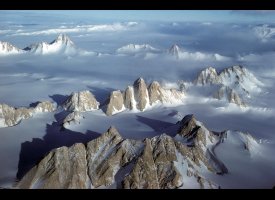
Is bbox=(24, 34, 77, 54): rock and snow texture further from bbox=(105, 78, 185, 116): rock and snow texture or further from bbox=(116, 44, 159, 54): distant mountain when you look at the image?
bbox=(105, 78, 185, 116): rock and snow texture

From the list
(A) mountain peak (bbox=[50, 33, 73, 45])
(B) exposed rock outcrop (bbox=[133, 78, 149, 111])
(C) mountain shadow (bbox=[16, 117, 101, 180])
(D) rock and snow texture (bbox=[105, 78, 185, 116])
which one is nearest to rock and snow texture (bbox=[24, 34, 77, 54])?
(A) mountain peak (bbox=[50, 33, 73, 45])

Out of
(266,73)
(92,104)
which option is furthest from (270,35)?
(92,104)

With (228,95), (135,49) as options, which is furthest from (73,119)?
(135,49)

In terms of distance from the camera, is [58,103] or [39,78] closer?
[58,103]

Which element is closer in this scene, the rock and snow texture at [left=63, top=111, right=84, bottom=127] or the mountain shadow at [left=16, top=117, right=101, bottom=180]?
the mountain shadow at [left=16, top=117, right=101, bottom=180]

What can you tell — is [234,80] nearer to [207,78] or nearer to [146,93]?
[207,78]
